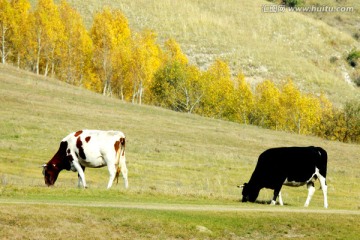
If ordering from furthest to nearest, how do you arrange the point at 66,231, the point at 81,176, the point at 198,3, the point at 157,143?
the point at 198,3, the point at 157,143, the point at 81,176, the point at 66,231

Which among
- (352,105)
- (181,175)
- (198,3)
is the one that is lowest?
(181,175)

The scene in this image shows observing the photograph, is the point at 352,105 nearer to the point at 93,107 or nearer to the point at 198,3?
the point at 93,107

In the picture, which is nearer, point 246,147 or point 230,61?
point 246,147

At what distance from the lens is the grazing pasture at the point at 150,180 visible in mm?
19969

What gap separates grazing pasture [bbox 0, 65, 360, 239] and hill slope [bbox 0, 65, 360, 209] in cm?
10

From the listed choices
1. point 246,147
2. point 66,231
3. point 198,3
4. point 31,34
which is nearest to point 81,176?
point 66,231

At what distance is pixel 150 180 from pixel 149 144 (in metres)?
14.3

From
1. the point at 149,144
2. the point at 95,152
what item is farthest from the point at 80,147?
the point at 149,144

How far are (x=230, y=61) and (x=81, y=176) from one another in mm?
127240

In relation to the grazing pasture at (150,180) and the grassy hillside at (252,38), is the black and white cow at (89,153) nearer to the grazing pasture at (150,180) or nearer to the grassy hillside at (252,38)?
the grazing pasture at (150,180)

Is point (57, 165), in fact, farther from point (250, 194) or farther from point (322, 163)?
point (322, 163)

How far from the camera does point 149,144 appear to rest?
2165 inches

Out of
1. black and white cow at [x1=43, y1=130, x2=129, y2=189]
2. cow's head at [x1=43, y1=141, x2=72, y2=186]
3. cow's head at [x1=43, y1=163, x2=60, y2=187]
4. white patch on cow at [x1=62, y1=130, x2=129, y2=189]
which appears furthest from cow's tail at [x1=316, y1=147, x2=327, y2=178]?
cow's head at [x1=43, y1=163, x2=60, y2=187]

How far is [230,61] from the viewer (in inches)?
6058
